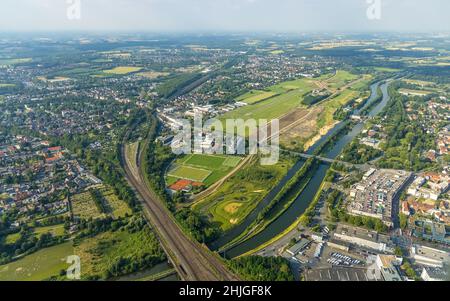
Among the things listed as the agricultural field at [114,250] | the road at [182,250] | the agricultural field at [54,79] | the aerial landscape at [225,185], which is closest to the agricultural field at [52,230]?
the aerial landscape at [225,185]

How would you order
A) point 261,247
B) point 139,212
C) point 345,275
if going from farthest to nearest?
point 139,212 < point 261,247 < point 345,275

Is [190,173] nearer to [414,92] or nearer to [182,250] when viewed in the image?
[182,250]

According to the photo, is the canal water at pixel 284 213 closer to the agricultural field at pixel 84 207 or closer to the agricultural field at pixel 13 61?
the agricultural field at pixel 84 207

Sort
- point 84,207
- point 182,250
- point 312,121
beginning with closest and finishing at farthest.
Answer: point 182,250
point 84,207
point 312,121

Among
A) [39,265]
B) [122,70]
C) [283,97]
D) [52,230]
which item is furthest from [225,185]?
[122,70]
